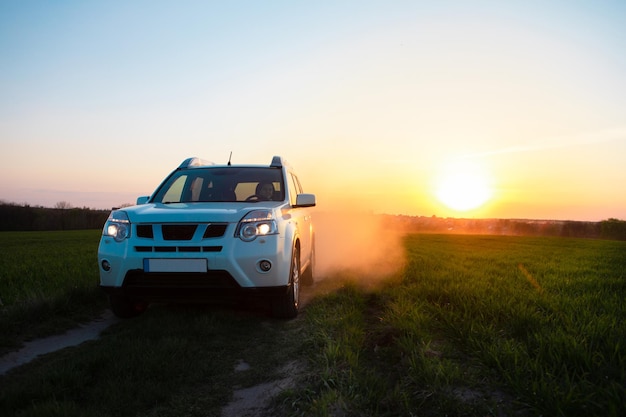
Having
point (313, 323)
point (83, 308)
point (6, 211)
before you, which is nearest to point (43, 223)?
point (6, 211)

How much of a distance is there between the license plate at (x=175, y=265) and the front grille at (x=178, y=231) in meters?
0.26

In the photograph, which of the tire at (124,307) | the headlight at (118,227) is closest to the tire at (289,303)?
the tire at (124,307)

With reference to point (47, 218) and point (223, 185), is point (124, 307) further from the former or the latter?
point (47, 218)

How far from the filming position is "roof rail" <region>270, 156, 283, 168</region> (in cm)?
692

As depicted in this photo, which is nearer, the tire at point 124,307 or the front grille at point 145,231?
the front grille at point 145,231

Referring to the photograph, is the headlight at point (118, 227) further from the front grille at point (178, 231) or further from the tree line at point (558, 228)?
the tree line at point (558, 228)

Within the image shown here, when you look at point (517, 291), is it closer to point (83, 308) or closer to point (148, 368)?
point (148, 368)

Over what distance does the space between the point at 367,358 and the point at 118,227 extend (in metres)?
3.17

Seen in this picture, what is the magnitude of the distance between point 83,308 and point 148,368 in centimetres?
324

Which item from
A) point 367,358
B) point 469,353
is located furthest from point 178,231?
point 469,353

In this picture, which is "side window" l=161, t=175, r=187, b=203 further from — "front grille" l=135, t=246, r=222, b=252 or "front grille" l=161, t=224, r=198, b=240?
"front grille" l=135, t=246, r=222, b=252

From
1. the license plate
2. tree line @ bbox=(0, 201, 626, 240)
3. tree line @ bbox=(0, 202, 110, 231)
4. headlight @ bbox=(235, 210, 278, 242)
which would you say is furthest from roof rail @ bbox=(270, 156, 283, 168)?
tree line @ bbox=(0, 202, 110, 231)

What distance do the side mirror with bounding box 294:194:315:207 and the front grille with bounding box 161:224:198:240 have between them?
184cm

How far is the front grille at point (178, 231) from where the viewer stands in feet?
16.3
